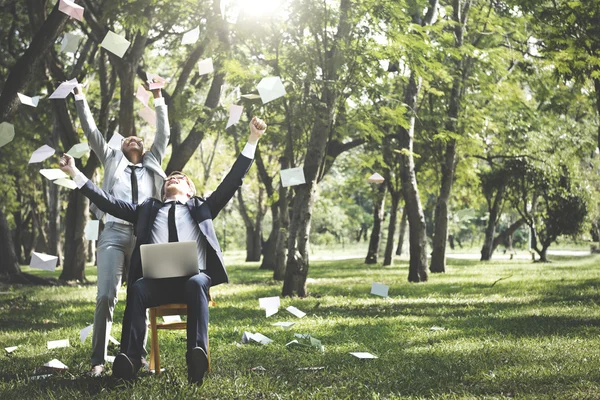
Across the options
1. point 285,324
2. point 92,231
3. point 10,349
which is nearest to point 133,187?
point 10,349

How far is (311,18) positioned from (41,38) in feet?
14.5

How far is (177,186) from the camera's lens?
18.2 feet

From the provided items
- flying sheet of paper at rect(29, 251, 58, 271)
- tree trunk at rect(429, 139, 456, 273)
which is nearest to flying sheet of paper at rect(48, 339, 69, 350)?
flying sheet of paper at rect(29, 251, 58, 271)

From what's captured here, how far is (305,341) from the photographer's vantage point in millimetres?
6953

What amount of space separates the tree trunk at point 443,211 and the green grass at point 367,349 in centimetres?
776

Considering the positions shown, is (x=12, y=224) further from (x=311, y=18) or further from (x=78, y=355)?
(x=78, y=355)

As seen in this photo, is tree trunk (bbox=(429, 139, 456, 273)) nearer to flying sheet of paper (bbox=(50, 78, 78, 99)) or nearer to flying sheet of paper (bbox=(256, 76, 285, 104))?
flying sheet of paper (bbox=(256, 76, 285, 104))

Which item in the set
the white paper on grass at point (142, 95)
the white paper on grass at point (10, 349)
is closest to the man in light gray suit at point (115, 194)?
the white paper on grass at point (142, 95)

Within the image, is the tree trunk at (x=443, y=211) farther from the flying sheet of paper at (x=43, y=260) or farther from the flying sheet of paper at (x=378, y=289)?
the flying sheet of paper at (x=43, y=260)

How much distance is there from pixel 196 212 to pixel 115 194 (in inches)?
34.4

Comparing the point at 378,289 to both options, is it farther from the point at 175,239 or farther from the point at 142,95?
the point at 175,239

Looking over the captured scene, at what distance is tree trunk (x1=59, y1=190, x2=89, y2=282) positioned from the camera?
54.4ft

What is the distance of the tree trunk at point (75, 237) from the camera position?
653 inches

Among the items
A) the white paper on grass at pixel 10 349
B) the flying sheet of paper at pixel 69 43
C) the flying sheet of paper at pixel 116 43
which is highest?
the flying sheet of paper at pixel 69 43
